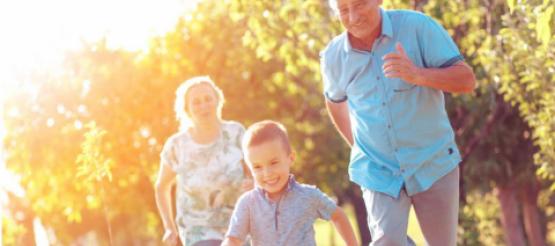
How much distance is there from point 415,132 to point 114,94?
2268cm

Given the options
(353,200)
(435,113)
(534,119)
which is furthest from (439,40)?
(353,200)

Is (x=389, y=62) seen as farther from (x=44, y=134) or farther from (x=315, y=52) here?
(x=44, y=134)

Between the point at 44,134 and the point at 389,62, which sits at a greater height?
the point at 44,134

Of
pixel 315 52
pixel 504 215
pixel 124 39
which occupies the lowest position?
pixel 504 215

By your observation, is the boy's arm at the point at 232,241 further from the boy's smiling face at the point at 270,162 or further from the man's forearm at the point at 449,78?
the man's forearm at the point at 449,78

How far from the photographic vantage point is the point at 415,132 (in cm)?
695

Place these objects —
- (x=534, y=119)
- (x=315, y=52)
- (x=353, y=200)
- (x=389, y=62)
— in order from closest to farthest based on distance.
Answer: (x=389, y=62) < (x=534, y=119) < (x=315, y=52) < (x=353, y=200)

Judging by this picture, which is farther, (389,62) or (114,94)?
(114,94)

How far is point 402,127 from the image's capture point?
6.95 m

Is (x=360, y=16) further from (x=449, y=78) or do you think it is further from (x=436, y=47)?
(x=449, y=78)

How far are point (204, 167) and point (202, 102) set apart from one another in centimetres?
53

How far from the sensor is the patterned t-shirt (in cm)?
999

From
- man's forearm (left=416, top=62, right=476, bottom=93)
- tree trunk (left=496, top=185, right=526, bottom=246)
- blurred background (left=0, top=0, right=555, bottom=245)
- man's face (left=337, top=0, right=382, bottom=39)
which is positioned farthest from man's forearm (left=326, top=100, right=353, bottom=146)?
tree trunk (left=496, top=185, right=526, bottom=246)

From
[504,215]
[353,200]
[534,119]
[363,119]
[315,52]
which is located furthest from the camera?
[353,200]
